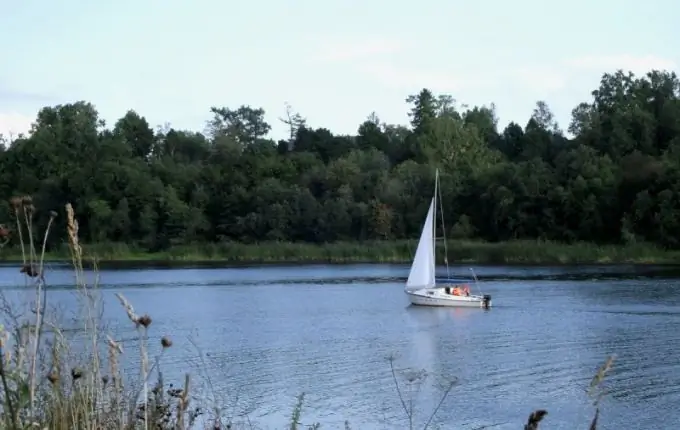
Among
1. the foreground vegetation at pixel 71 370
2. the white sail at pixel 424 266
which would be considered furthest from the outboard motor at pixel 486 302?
the foreground vegetation at pixel 71 370

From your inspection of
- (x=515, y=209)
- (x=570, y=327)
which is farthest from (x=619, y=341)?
(x=515, y=209)

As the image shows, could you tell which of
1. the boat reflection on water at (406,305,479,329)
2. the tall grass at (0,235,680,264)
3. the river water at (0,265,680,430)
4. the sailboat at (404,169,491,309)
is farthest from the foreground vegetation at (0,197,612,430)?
the tall grass at (0,235,680,264)

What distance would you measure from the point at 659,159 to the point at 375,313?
1786 inches

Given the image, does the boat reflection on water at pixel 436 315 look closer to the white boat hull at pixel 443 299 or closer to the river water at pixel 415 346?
the river water at pixel 415 346

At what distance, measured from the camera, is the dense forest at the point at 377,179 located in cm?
7812

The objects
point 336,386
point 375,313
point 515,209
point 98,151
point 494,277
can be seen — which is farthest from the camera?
point 98,151

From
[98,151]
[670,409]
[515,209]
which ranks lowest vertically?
[670,409]

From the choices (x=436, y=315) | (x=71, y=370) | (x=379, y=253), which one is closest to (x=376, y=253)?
(x=379, y=253)

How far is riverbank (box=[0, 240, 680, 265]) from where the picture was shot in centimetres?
→ 7012

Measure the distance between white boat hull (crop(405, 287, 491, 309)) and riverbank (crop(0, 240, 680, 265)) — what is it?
28883mm

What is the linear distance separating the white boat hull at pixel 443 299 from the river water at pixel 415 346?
37cm

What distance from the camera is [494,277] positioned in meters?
60.4

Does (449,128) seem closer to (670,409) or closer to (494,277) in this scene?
(494,277)

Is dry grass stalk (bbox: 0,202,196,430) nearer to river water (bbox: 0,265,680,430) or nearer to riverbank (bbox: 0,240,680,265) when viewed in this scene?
river water (bbox: 0,265,680,430)
